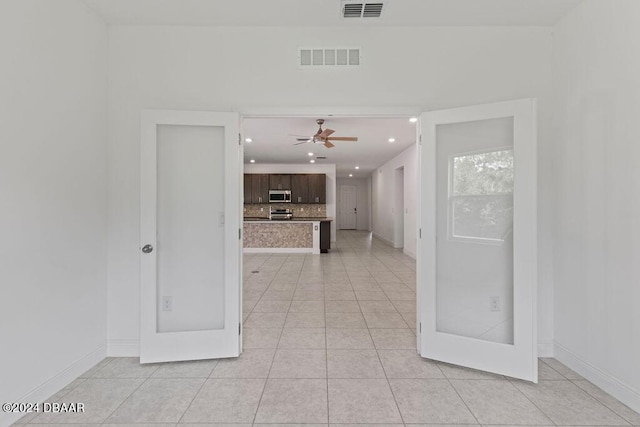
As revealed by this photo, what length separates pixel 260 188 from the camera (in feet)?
32.8

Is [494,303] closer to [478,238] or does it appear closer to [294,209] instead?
[478,238]

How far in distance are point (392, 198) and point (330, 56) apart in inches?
279

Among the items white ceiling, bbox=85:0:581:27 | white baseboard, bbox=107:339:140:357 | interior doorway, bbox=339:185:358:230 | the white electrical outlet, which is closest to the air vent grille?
white ceiling, bbox=85:0:581:27

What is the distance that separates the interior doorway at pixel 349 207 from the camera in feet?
49.2

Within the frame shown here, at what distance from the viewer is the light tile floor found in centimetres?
176

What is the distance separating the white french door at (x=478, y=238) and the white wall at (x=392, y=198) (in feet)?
12.8

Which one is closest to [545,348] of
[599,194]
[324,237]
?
[599,194]

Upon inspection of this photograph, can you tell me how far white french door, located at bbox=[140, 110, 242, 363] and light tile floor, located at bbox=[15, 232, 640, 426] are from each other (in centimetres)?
25

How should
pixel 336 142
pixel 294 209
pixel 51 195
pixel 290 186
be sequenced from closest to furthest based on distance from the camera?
pixel 51 195 → pixel 336 142 → pixel 290 186 → pixel 294 209

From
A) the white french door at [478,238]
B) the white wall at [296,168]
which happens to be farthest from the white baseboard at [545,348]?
the white wall at [296,168]

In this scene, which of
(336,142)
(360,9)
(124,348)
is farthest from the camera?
(336,142)

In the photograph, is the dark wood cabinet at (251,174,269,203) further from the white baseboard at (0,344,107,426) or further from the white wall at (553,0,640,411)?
the white wall at (553,0,640,411)

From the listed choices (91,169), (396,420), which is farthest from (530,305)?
(91,169)

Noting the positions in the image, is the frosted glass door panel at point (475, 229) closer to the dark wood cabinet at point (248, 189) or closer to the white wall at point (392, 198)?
the white wall at point (392, 198)
